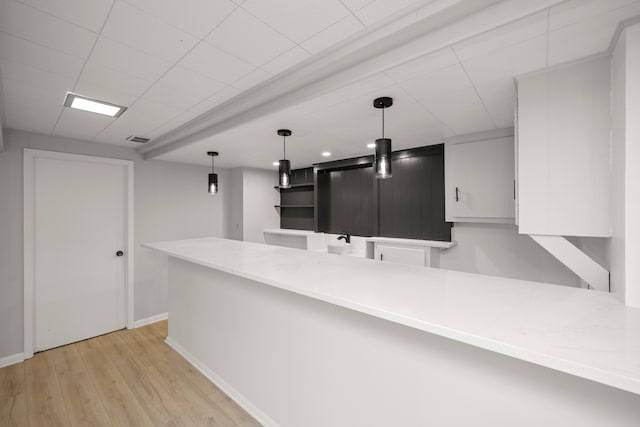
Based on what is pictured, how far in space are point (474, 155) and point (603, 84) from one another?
1511 millimetres

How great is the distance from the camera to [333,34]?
140 centimetres

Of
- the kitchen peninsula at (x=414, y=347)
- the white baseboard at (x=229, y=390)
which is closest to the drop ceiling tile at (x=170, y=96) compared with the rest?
the kitchen peninsula at (x=414, y=347)

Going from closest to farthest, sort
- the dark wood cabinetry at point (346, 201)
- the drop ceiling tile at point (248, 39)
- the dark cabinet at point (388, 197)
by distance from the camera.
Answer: the drop ceiling tile at point (248, 39), the dark cabinet at point (388, 197), the dark wood cabinetry at point (346, 201)

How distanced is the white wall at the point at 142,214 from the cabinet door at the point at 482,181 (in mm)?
3805

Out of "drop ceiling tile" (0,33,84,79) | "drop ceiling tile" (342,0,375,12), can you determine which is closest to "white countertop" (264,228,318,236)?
"drop ceiling tile" (0,33,84,79)

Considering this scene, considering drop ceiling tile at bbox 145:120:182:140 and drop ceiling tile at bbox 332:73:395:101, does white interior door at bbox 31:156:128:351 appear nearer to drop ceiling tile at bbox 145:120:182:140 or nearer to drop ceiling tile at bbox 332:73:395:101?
drop ceiling tile at bbox 145:120:182:140

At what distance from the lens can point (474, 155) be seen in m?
2.93

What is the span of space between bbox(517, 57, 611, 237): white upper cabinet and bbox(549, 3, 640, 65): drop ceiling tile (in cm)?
11

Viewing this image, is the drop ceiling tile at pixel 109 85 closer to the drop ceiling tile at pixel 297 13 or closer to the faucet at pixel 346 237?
the drop ceiling tile at pixel 297 13

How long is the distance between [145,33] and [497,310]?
80.8 inches

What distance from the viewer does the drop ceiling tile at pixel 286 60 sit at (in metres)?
1.55

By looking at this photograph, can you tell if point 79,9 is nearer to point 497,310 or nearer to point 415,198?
point 497,310

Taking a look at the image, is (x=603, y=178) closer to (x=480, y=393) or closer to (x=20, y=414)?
(x=480, y=393)

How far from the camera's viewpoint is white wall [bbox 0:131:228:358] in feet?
9.43
